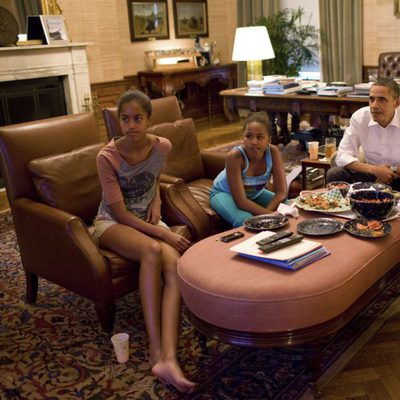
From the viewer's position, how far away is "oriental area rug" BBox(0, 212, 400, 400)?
197cm

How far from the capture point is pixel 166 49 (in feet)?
24.0

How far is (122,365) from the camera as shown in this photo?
7.04 ft

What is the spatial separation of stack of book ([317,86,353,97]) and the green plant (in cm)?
237

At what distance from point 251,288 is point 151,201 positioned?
0.94 meters

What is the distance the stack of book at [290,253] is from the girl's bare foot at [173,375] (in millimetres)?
479

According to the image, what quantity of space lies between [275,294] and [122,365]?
0.80 meters

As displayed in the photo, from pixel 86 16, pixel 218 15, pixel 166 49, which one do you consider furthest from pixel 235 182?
pixel 218 15

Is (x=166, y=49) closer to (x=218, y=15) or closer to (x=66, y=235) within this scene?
(x=218, y=15)

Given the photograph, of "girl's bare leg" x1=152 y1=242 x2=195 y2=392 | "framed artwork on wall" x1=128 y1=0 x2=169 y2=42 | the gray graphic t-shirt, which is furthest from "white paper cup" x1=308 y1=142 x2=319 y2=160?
"framed artwork on wall" x1=128 y1=0 x2=169 y2=42

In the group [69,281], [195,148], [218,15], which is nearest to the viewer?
[69,281]

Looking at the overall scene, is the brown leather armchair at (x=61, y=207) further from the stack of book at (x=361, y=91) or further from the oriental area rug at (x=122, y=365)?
the stack of book at (x=361, y=91)

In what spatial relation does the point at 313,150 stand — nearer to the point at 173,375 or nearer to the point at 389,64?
the point at 173,375

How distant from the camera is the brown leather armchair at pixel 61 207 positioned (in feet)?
7.54

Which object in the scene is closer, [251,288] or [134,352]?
[251,288]
